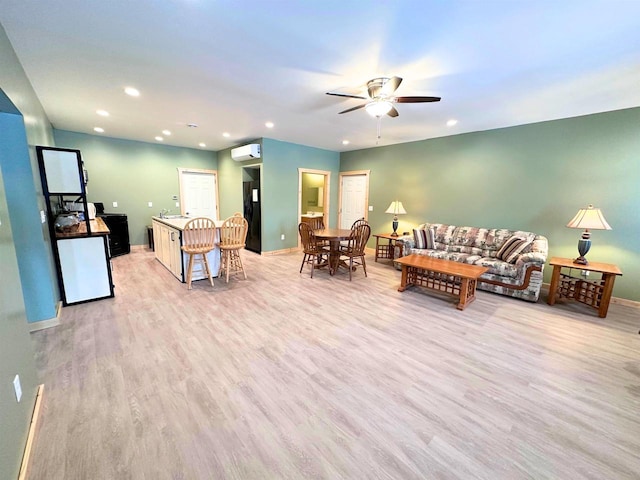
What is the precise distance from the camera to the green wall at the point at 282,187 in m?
5.73

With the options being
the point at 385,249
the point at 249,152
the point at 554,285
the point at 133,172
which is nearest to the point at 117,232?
the point at 133,172

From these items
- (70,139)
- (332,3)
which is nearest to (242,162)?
(70,139)

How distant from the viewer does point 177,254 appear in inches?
165

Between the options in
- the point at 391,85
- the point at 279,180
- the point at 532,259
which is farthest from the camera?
the point at 279,180

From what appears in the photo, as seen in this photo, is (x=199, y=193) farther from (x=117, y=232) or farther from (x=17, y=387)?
(x=17, y=387)

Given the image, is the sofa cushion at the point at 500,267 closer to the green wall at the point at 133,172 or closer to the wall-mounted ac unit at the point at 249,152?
the wall-mounted ac unit at the point at 249,152

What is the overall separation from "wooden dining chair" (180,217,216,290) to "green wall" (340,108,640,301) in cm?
412

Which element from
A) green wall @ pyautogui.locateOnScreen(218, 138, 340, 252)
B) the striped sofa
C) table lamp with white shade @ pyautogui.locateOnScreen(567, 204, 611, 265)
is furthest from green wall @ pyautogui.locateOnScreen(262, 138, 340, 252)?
table lamp with white shade @ pyautogui.locateOnScreen(567, 204, 611, 265)

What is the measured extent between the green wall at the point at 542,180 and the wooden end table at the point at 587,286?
0.51 meters

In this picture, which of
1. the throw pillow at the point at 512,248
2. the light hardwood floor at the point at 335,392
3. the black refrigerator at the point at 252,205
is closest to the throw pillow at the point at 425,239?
the throw pillow at the point at 512,248

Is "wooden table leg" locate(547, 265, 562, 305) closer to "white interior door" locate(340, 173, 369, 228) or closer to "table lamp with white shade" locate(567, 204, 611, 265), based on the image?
"table lamp with white shade" locate(567, 204, 611, 265)

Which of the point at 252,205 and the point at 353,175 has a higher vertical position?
the point at 353,175

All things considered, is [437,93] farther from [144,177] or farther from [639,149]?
[144,177]

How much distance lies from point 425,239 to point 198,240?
3997 millimetres
